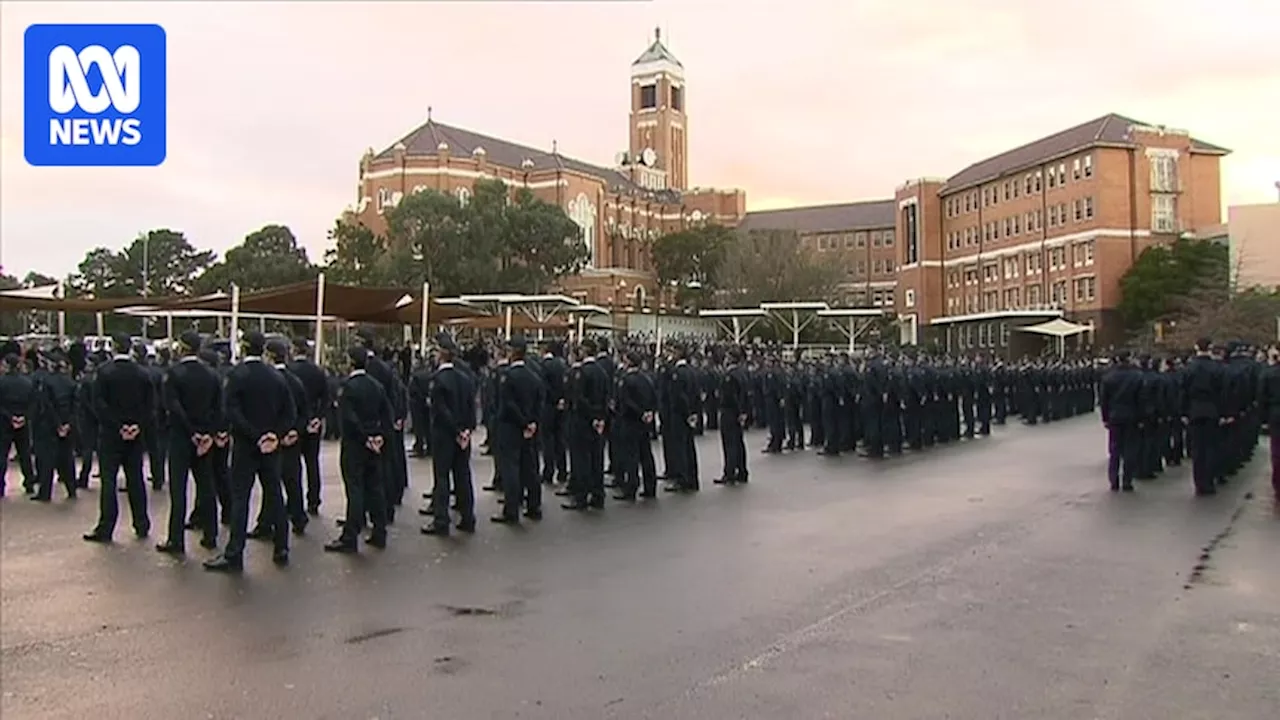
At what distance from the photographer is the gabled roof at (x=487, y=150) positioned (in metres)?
97.1

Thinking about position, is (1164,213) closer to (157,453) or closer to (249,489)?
(157,453)

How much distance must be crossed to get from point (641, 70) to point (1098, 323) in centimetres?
7584

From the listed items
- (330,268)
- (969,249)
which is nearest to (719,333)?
(330,268)

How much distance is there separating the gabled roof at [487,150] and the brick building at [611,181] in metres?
0.10

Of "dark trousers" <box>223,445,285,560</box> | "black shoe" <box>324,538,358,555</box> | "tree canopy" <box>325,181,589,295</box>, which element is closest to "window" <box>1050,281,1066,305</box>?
"tree canopy" <box>325,181,589,295</box>

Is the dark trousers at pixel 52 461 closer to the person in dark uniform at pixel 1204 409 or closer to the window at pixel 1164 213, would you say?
the person in dark uniform at pixel 1204 409

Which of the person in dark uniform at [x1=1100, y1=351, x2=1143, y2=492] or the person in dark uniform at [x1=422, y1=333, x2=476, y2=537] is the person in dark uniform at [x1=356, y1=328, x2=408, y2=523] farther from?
the person in dark uniform at [x1=1100, y1=351, x2=1143, y2=492]

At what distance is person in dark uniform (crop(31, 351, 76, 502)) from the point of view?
14320mm

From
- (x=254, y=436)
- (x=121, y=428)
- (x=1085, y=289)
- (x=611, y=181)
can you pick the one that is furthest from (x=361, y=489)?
(x=611, y=181)

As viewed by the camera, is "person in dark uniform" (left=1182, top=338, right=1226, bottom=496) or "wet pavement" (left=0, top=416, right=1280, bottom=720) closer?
"wet pavement" (left=0, top=416, right=1280, bottom=720)

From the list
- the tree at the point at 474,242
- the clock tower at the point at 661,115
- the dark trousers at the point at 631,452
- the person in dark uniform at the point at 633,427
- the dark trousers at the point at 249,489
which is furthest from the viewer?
the clock tower at the point at 661,115

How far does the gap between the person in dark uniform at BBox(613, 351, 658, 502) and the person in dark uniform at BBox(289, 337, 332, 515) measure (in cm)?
353

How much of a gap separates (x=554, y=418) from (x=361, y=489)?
14.9ft

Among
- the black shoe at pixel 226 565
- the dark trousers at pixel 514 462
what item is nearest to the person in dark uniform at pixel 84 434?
the dark trousers at pixel 514 462
